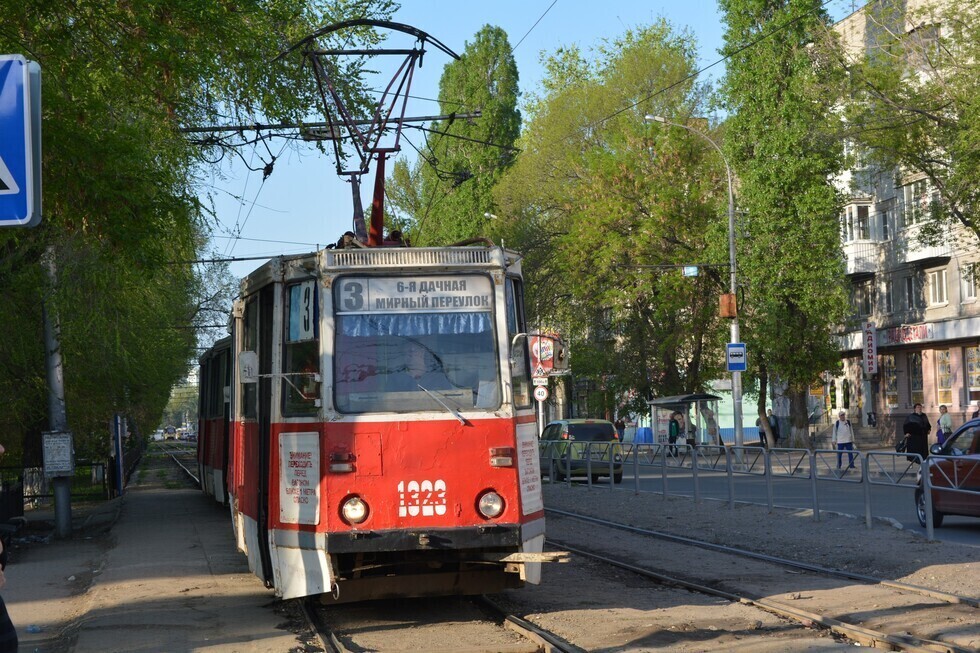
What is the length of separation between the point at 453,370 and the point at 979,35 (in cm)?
2241

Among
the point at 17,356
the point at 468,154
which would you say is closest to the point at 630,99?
the point at 468,154

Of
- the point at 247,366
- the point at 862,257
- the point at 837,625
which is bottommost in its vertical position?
the point at 837,625

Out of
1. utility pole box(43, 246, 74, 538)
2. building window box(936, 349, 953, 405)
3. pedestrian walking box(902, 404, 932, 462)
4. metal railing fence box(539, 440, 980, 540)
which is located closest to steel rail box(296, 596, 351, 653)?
metal railing fence box(539, 440, 980, 540)

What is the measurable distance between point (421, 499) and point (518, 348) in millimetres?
1425

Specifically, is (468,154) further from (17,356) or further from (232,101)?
(232,101)

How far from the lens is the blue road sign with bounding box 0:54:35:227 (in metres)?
5.87

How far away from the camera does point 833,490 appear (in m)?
20.1

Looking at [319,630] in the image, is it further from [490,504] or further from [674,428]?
[674,428]

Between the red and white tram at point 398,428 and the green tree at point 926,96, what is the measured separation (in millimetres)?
20558

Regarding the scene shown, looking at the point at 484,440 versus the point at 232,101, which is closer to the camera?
the point at 484,440

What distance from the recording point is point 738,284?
42812 mm

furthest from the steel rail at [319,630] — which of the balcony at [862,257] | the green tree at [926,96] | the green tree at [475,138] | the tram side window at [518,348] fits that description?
the balcony at [862,257]

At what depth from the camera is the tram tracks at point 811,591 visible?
8930mm

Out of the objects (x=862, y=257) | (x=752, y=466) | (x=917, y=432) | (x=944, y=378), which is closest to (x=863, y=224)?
(x=862, y=257)
